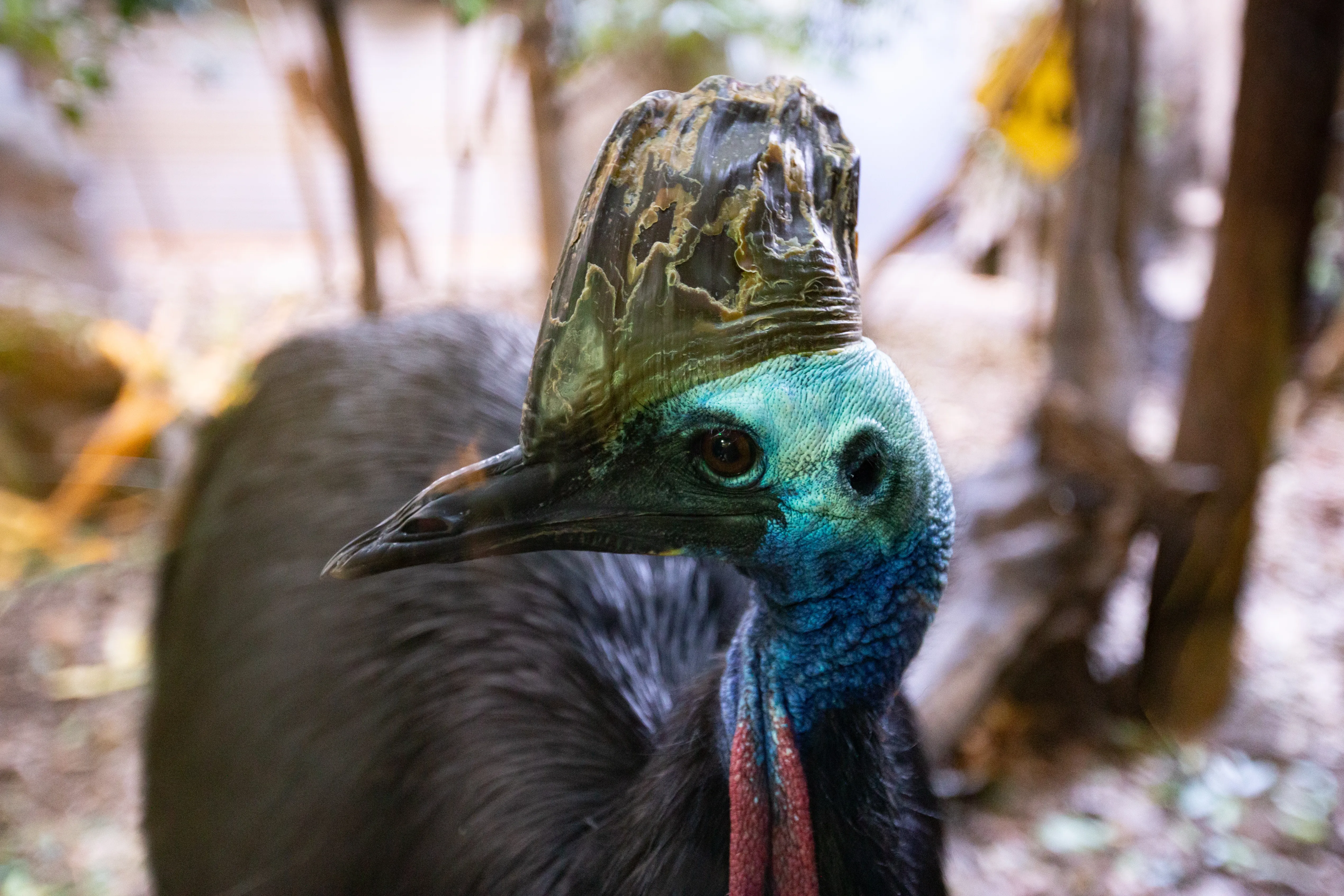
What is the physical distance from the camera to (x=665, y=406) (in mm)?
777

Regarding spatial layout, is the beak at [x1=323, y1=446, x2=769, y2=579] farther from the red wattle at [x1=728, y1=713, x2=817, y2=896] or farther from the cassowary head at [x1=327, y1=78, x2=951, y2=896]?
the red wattle at [x1=728, y1=713, x2=817, y2=896]

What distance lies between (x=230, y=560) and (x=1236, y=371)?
2.01 metres

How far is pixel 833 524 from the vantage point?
829 millimetres

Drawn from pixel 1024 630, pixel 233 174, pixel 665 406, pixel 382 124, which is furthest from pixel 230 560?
pixel 233 174

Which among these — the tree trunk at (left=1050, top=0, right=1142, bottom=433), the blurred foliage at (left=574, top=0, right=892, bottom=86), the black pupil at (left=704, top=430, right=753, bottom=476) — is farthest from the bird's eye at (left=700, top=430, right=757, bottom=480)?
the tree trunk at (left=1050, top=0, right=1142, bottom=433)

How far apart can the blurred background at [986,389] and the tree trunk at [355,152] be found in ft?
0.03

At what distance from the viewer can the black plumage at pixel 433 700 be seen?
958mm

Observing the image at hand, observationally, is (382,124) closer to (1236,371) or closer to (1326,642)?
(1236,371)

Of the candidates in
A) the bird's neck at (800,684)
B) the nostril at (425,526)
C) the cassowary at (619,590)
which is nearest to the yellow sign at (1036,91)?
the cassowary at (619,590)

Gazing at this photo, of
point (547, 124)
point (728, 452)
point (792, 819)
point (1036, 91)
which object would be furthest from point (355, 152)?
point (792, 819)

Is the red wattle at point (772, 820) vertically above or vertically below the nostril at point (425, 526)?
below

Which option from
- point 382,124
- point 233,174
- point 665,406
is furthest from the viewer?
point 233,174

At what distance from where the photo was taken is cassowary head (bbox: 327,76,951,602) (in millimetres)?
742

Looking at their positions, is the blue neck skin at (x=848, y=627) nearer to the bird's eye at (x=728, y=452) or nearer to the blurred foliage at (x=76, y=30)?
the bird's eye at (x=728, y=452)
